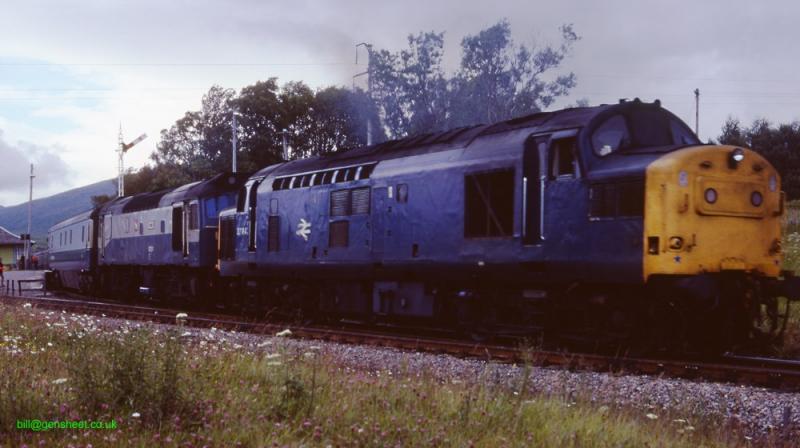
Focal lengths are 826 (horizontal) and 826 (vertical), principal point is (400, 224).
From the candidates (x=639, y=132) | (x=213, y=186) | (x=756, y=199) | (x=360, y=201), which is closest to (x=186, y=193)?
(x=213, y=186)

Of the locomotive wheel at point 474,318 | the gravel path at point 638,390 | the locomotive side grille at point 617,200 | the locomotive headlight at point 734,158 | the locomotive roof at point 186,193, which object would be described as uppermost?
the locomotive roof at point 186,193

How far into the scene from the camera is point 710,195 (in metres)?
11.5

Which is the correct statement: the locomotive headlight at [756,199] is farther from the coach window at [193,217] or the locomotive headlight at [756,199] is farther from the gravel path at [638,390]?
the coach window at [193,217]

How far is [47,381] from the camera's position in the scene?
7.65 m

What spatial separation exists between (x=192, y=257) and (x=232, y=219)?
3044 mm

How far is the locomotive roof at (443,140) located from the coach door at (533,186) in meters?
0.30

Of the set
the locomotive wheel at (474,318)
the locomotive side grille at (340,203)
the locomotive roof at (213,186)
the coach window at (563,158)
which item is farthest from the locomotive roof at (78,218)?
the coach window at (563,158)

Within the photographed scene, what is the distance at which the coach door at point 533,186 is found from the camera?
1278 cm

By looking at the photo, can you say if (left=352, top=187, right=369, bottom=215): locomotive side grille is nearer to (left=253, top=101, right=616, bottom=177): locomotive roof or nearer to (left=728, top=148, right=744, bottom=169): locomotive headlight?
(left=253, top=101, right=616, bottom=177): locomotive roof

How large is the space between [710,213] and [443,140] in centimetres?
550

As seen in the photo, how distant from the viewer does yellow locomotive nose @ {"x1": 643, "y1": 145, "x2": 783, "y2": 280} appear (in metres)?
11.1

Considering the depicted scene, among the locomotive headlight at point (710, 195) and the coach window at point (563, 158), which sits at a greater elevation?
→ the coach window at point (563, 158)

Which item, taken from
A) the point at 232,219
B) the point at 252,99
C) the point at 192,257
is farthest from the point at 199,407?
the point at 252,99

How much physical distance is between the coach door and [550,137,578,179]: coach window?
16 centimetres
